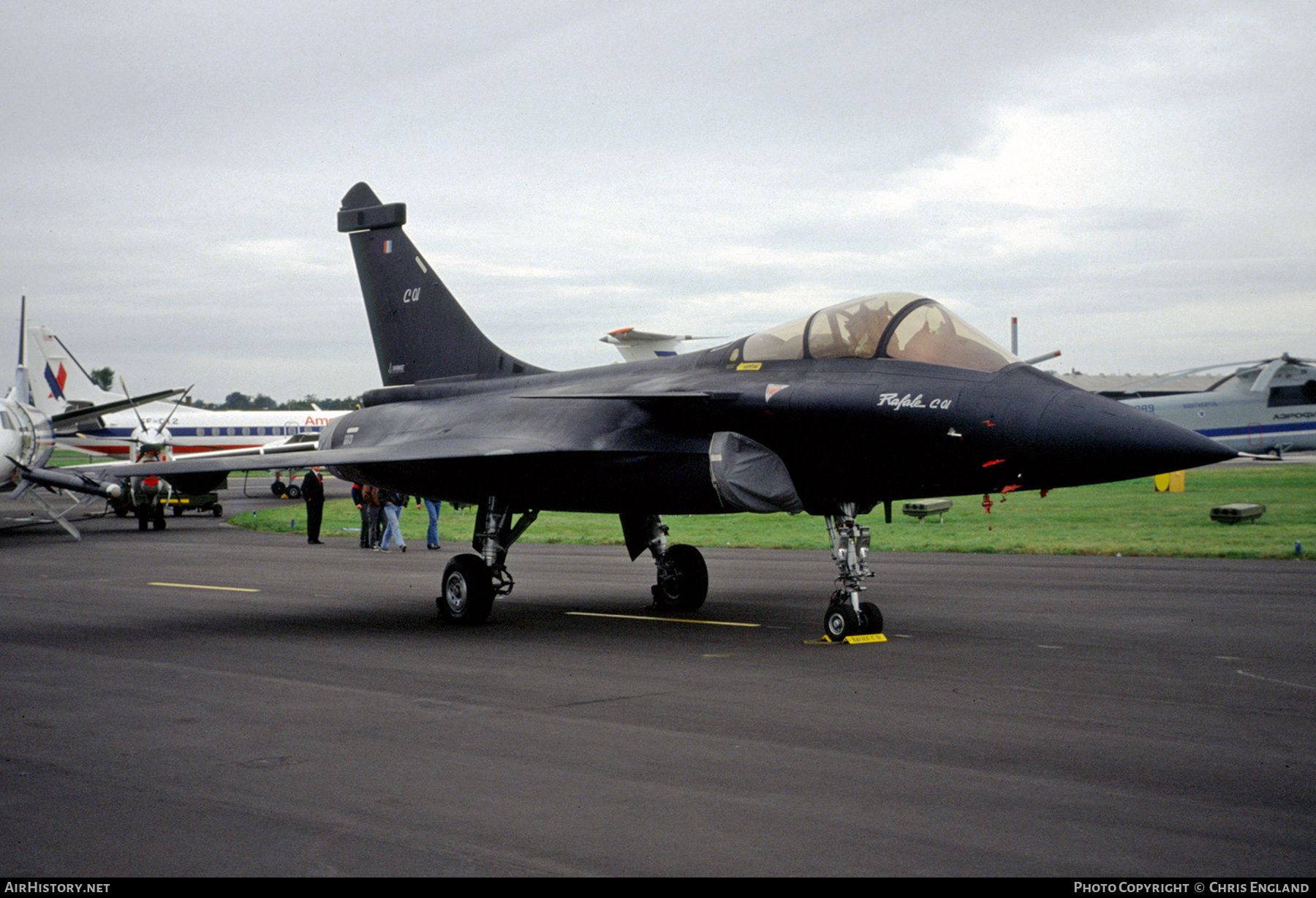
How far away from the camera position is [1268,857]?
4.55m

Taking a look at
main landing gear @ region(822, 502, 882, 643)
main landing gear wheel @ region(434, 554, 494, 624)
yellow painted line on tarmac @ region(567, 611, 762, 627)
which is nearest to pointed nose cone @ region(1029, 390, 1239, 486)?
main landing gear @ region(822, 502, 882, 643)

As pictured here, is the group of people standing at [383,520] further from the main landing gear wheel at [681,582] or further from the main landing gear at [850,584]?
the main landing gear at [850,584]

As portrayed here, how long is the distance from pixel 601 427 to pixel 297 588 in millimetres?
6861

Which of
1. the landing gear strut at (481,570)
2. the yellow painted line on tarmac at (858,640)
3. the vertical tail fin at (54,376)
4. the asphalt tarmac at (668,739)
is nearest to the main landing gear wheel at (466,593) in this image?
the landing gear strut at (481,570)

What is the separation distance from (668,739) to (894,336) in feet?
16.4

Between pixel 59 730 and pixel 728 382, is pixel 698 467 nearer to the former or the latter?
pixel 728 382

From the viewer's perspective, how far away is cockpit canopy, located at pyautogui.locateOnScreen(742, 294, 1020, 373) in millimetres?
10211

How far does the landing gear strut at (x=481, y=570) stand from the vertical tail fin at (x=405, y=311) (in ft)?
8.53

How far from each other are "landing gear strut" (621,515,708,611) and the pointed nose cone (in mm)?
4947

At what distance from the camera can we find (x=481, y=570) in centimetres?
1268

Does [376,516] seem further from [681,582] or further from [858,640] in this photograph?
[858,640]

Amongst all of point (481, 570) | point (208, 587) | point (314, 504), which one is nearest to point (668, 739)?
point (481, 570)

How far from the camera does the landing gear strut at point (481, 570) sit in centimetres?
1251
